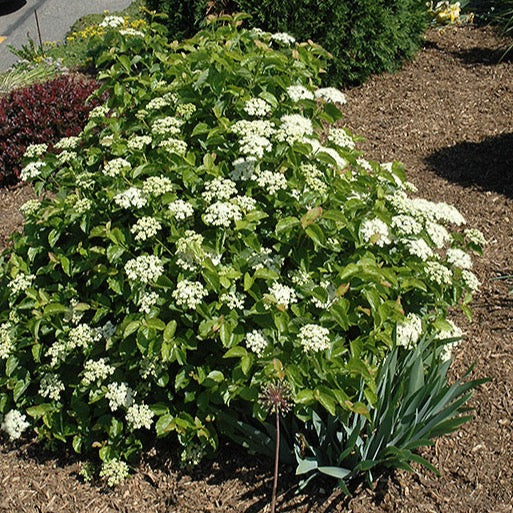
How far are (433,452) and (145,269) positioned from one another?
5.27 feet

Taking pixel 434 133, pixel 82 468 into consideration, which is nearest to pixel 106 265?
pixel 82 468

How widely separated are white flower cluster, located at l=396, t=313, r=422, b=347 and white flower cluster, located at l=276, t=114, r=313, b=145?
36.5 inches

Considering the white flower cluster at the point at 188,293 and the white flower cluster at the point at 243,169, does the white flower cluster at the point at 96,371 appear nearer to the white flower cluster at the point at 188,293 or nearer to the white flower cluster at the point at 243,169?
the white flower cluster at the point at 188,293

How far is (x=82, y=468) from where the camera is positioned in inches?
135

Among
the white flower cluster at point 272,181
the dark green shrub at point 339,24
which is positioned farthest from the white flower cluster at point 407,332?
the dark green shrub at point 339,24

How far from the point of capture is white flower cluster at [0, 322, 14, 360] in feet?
→ 11.2

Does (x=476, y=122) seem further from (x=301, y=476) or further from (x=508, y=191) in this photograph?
(x=301, y=476)

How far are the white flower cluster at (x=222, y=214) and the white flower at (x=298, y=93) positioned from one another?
77cm

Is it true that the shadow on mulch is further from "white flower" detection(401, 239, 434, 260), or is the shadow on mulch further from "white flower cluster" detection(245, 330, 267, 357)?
"white flower cluster" detection(245, 330, 267, 357)

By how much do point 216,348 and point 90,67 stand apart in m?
6.53

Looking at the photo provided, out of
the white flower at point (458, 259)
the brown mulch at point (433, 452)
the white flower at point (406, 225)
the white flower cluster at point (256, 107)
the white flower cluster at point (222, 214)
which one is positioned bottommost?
the brown mulch at point (433, 452)

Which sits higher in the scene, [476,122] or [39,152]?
[39,152]

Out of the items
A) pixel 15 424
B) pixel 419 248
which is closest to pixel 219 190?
pixel 419 248

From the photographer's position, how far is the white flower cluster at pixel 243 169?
3277 millimetres
